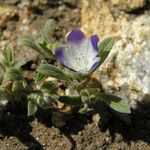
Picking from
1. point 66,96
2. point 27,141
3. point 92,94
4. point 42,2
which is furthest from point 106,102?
point 42,2

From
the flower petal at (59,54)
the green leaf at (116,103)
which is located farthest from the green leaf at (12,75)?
the green leaf at (116,103)

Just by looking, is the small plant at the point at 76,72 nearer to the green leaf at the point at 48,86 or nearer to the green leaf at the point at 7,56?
the green leaf at the point at 48,86

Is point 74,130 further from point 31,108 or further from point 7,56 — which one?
point 7,56

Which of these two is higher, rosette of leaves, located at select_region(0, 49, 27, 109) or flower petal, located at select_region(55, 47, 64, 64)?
flower petal, located at select_region(55, 47, 64, 64)

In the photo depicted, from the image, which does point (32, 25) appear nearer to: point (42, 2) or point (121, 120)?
point (42, 2)

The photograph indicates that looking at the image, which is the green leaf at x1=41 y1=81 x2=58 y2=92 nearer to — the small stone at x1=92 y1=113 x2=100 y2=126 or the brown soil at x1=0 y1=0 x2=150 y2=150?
the brown soil at x1=0 y1=0 x2=150 y2=150

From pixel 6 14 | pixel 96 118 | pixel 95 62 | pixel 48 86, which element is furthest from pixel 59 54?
pixel 6 14

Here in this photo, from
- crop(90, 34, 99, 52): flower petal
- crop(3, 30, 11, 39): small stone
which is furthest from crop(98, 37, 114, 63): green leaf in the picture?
crop(3, 30, 11, 39): small stone
